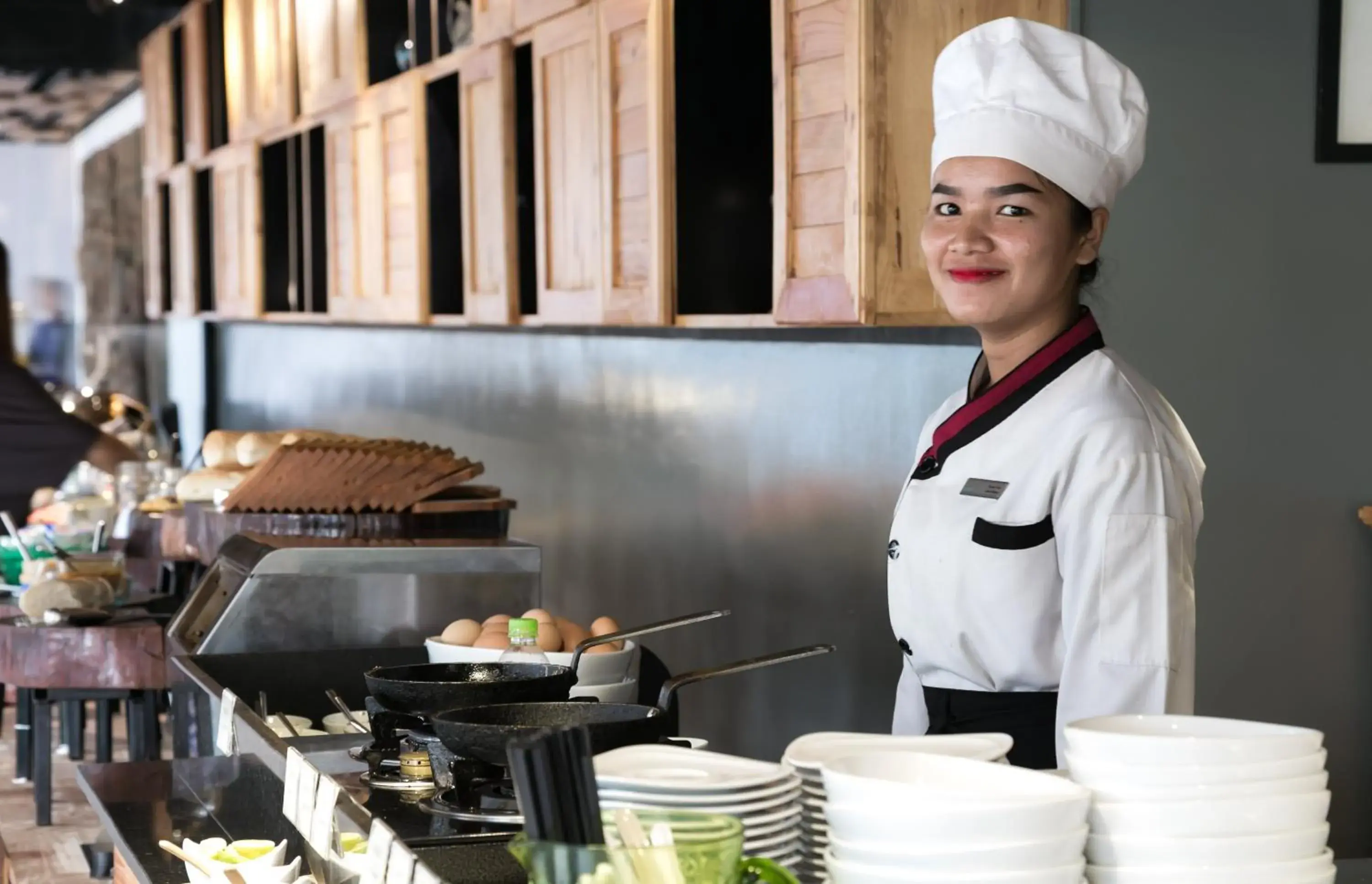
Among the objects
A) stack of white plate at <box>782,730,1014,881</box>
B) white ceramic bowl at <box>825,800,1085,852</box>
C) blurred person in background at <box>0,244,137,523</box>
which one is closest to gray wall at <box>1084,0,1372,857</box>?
stack of white plate at <box>782,730,1014,881</box>

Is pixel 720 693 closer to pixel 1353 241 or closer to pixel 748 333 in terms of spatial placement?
pixel 748 333

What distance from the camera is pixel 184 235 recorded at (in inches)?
336

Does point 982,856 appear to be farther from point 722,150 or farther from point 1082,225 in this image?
point 722,150

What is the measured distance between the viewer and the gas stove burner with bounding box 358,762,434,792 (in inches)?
71.6

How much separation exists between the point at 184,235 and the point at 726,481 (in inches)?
204

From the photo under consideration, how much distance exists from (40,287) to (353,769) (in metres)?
10.6

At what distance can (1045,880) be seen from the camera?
44.9 inches

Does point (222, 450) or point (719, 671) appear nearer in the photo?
point (719, 671)

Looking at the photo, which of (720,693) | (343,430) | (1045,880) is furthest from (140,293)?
(1045,880)

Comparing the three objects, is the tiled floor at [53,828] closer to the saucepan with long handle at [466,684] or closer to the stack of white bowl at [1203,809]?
the saucepan with long handle at [466,684]

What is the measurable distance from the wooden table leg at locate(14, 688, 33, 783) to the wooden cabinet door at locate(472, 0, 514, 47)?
8.06ft

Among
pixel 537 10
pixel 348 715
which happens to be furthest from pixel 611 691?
pixel 537 10

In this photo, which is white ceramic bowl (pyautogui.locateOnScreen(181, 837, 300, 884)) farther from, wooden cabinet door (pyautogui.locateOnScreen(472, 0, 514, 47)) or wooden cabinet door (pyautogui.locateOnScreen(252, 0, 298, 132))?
wooden cabinet door (pyautogui.locateOnScreen(252, 0, 298, 132))

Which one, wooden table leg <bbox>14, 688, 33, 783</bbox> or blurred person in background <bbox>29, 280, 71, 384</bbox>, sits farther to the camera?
blurred person in background <bbox>29, 280, 71, 384</bbox>
